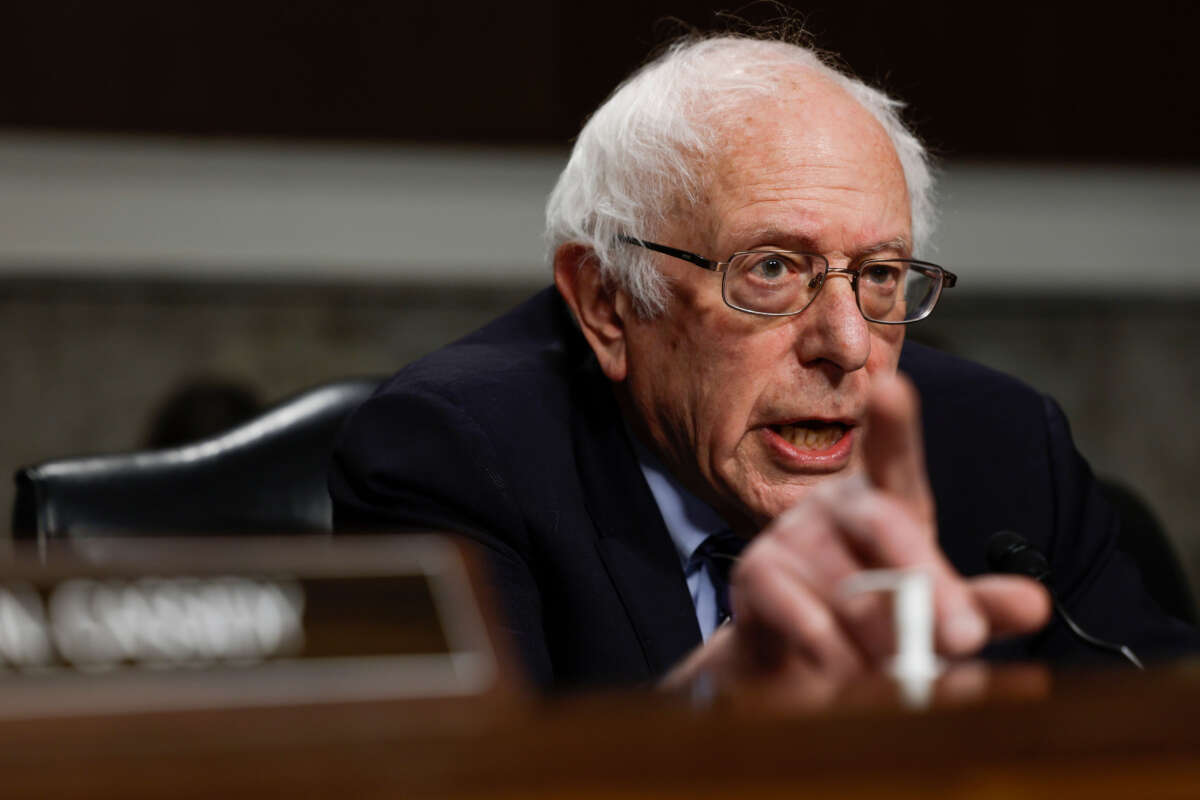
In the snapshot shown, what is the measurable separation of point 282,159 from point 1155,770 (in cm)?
270

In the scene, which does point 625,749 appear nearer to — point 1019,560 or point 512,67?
point 1019,560

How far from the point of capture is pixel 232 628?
467mm

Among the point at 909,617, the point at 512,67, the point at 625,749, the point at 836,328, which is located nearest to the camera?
the point at 625,749

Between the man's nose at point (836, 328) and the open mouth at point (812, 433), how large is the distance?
74 millimetres

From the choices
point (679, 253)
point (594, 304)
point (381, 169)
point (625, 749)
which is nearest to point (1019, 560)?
point (679, 253)

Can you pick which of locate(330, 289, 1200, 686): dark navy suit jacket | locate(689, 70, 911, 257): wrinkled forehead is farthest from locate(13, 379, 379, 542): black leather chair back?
locate(689, 70, 911, 257): wrinkled forehead

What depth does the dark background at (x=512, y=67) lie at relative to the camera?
284cm

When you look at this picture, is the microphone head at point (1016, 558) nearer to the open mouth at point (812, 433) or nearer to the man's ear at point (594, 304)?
the open mouth at point (812, 433)

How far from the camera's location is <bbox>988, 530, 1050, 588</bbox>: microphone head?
3.94 feet

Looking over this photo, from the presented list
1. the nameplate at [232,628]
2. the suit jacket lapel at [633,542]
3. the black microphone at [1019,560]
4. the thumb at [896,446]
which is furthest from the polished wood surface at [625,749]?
the suit jacket lapel at [633,542]

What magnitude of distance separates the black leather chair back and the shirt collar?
1.35ft

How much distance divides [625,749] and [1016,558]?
0.90 meters

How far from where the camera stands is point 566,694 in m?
0.50

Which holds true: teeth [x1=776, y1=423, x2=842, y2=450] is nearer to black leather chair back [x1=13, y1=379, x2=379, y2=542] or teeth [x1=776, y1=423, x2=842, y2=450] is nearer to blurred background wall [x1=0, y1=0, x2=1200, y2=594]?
black leather chair back [x1=13, y1=379, x2=379, y2=542]
